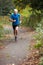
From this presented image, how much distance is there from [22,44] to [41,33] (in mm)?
3261

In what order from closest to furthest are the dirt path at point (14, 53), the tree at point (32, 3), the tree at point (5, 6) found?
the dirt path at point (14, 53) → the tree at point (32, 3) → the tree at point (5, 6)

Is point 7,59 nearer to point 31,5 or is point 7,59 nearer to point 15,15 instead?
point 31,5

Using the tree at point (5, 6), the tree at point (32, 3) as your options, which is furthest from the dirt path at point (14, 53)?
the tree at point (5, 6)

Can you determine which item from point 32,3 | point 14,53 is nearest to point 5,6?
point 32,3

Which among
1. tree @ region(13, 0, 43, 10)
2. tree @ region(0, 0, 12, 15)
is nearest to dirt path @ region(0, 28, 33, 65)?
tree @ region(13, 0, 43, 10)

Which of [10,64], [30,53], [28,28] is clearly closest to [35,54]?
[30,53]

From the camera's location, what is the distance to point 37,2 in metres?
12.6

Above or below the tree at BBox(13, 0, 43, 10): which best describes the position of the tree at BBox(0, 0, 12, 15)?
below

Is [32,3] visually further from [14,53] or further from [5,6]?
[5,6]

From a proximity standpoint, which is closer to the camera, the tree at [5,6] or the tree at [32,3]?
the tree at [32,3]

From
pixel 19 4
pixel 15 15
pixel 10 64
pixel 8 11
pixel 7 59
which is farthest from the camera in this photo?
pixel 8 11

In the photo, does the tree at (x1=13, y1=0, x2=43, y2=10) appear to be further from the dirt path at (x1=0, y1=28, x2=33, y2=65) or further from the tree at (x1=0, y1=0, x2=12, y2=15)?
the tree at (x1=0, y1=0, x2=12, y2=15)

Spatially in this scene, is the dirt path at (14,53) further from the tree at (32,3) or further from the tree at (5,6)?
the tree at (5,6)

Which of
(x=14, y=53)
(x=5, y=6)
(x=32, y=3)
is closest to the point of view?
(x=14, y=53)
